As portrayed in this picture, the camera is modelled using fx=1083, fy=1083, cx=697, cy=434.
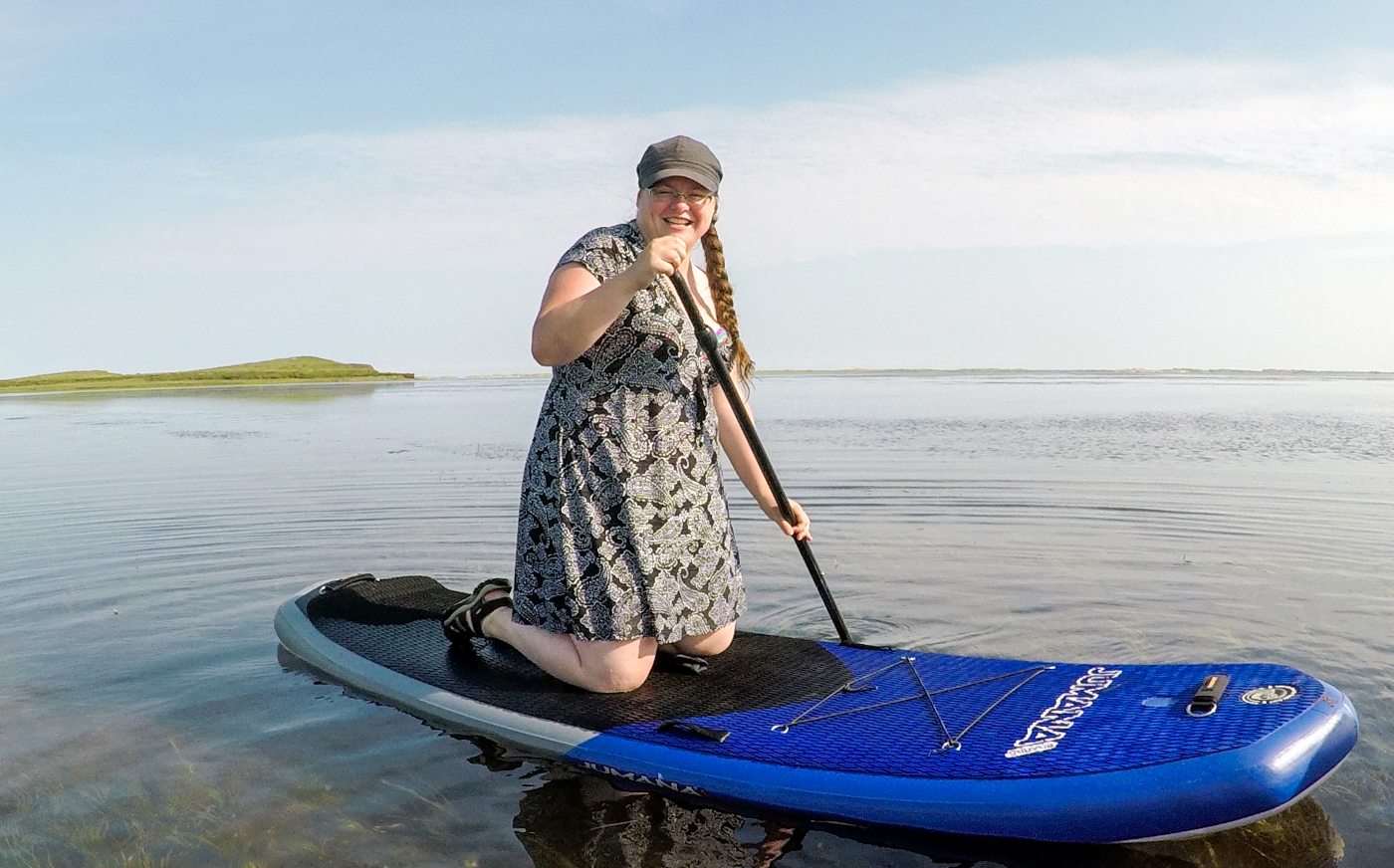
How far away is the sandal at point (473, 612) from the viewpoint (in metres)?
4.80

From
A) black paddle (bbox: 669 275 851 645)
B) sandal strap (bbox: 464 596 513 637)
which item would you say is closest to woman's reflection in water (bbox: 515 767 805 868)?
sandal strap (bbox: 464 596 513 637)

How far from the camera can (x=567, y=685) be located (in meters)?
4.37

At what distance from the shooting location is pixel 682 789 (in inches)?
143

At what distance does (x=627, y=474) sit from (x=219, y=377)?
63120mm

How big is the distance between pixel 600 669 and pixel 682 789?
72cm

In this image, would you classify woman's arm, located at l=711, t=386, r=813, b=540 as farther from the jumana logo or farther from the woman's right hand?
the jumana logo

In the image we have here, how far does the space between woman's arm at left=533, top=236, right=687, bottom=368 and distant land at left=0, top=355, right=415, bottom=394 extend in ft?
173

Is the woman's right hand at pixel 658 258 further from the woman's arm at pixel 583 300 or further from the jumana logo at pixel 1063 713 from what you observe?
the jumana logo at pixel 1063 713

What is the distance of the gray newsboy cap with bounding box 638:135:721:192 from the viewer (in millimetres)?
4004

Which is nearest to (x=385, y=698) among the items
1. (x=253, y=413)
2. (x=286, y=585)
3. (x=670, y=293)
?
(x=670, y=293)

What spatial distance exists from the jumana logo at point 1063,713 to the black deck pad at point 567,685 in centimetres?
85

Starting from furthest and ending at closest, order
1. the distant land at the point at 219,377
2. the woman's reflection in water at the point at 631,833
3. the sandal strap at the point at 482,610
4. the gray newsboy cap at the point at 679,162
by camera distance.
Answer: the distant land at the point at 219,377 < the sandal strap at the point at 482,610 < the gray newsboy cap at the point at 679,162 < the woman's reflection in water at the point at 631,833

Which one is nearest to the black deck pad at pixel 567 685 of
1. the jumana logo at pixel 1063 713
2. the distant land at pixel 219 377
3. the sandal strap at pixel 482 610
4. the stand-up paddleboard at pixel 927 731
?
the stand-up paddleboard at pixel 927 731

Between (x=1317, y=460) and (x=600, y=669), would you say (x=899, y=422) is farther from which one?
(x=600, y=669)
